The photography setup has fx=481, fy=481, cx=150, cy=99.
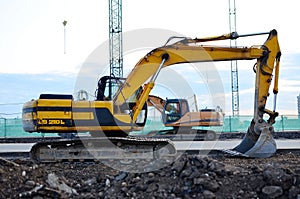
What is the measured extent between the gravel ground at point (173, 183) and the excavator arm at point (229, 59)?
4699mm

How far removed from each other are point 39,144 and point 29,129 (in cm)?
89

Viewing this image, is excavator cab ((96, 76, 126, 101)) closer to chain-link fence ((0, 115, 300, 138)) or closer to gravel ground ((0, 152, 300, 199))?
gravel ground ((0, 152, 300, 199))

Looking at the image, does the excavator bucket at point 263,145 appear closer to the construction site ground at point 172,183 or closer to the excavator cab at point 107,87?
the excavator cab at point 107,87

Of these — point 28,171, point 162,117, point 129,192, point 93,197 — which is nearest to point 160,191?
point 129,192

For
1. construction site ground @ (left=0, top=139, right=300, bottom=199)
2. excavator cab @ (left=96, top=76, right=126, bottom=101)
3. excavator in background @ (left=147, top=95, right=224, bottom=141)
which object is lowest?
construction site ground @ (left=0, top=139, right=300, bottom=199)

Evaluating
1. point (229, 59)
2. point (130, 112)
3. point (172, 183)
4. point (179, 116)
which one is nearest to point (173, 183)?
point (172, 183)

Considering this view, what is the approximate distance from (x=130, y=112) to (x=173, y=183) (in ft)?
18.0

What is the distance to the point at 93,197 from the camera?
725 cm

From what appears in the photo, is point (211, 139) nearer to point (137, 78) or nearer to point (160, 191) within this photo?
point (137, 78)

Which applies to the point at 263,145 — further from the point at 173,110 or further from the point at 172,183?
the point at 173,110

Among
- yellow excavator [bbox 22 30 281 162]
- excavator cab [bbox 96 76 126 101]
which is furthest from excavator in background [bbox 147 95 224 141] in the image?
excavator cab [bbox 96 76 126 101]

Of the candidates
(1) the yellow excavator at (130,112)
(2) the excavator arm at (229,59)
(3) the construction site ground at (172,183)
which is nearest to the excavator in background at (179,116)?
(2) the excavator arm at (229,59)

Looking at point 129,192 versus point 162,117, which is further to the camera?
point 162,117

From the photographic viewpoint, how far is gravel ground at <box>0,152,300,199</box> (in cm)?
716
